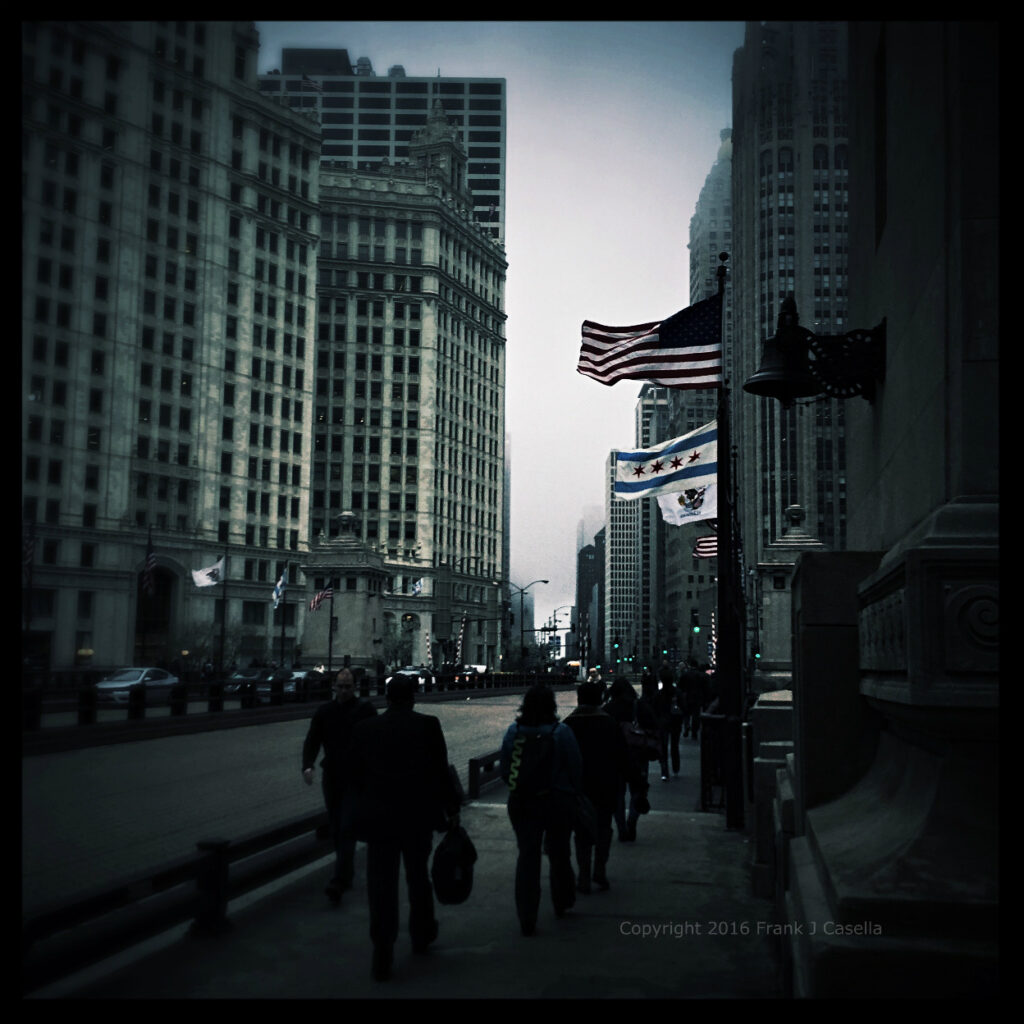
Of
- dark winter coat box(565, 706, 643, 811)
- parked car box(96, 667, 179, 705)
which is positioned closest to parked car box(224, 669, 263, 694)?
parked car box(96, 667, 179, 705)

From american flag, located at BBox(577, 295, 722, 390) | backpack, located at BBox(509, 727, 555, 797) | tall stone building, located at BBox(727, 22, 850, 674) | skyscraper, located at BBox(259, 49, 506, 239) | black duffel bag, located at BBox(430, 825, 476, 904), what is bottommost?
black duffel bag, located at BBox(430, 825, 476, 904)

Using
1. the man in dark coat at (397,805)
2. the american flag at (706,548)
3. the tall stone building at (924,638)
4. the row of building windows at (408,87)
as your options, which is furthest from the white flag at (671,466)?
the row of building windows at (408,87)

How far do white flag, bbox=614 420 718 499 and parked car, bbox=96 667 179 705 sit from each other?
22204 mm

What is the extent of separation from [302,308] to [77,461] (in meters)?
32.2

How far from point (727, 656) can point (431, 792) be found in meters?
8.63

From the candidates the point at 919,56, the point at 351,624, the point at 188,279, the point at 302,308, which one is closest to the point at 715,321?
the point at 919,56

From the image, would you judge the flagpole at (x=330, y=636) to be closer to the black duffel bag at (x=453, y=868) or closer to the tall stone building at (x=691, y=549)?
the tall stone building at (x=691, y=549)

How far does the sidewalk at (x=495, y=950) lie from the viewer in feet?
21.8

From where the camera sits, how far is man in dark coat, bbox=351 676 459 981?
22.7 feet

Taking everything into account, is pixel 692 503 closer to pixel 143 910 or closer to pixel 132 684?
pixel 143 910

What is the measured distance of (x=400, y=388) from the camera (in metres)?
130

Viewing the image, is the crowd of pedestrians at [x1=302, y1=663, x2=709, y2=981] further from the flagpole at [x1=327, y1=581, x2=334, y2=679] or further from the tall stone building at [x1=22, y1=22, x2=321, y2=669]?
the flagpole at [x1=327, y1=581, x2=334, y2=679]

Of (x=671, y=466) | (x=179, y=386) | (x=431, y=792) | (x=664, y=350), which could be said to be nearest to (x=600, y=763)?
(x=431, y=792)

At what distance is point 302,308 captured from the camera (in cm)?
9288
